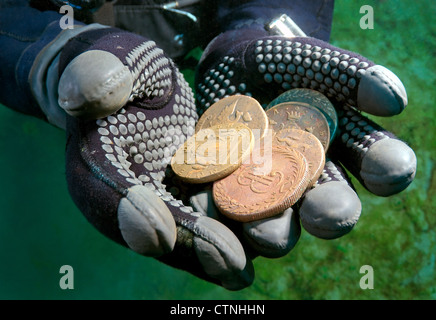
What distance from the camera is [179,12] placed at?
127 cm

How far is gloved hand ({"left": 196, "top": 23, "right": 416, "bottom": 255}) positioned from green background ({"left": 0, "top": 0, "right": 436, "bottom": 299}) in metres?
0.35

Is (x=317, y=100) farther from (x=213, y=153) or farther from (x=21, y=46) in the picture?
(x=21, y=46)

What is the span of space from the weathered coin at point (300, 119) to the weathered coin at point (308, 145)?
0.02 metres

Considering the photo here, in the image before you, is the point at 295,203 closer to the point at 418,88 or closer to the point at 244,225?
the point at 244,225

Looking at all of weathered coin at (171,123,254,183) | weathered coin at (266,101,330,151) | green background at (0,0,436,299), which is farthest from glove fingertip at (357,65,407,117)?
green background at (0,0,436,299)

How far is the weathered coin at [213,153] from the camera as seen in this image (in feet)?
2.83

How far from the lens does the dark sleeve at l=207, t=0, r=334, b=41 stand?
131 centimetres

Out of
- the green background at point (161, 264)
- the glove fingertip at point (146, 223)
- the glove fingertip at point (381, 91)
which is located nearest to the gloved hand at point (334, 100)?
the glove fingertip at point (381, 91)

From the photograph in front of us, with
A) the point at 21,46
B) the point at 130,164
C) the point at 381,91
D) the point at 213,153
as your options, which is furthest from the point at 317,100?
the point at 21,46

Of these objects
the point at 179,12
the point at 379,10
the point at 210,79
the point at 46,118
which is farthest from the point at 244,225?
the point at 379,10

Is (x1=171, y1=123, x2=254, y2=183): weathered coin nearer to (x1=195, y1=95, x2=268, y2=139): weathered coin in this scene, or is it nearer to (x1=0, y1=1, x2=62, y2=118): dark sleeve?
(x1=195, y1=95, x2=268, y2=139): weathered coin

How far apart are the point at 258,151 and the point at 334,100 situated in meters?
0.21

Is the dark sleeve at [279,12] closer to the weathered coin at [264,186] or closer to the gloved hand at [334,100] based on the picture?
the gloved hand at [334,100]

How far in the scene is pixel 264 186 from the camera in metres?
0.83
